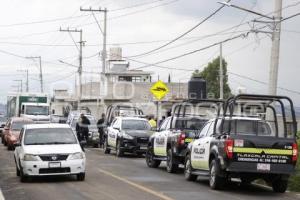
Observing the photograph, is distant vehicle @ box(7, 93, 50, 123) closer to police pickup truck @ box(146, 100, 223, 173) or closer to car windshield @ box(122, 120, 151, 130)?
A: car windshield @ box(122, 120, 151, 130)

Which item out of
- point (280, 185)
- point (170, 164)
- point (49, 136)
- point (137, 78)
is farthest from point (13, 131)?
point (137, 78)

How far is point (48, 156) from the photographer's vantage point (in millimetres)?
17266

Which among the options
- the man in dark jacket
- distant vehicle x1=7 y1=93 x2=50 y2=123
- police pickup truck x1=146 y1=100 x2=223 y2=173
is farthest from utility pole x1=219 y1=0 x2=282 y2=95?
distant vehicle x1=7 y1=93 x2=50 y2=123

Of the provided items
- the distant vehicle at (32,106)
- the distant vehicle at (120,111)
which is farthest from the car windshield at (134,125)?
the distant vehicle at (32,106)

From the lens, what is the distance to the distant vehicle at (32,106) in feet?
158

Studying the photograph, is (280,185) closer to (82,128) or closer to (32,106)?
(82,128)

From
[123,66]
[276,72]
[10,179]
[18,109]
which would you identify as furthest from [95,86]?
[10,179]

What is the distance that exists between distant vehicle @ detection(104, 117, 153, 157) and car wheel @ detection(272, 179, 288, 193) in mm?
13005

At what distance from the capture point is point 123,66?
8412 cm

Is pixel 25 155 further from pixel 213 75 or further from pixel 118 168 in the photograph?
pixel 213 75

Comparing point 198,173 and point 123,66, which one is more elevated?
point 123,66

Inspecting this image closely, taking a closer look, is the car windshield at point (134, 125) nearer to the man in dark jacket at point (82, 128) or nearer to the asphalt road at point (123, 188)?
the man in dark jacket at point (82, 128)

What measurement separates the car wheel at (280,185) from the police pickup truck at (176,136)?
130 inches

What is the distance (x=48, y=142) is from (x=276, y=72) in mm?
9357
